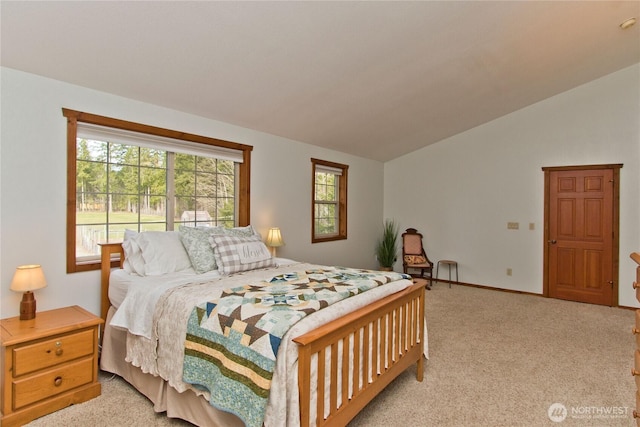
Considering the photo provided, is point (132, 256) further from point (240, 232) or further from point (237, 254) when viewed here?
point (240, 232)

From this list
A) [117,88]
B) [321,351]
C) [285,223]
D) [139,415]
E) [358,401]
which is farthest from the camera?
[285,223]

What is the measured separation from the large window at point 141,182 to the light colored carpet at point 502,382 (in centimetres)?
124

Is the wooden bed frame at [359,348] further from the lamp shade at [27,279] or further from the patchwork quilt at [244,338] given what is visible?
the lamp shade at [27,279]

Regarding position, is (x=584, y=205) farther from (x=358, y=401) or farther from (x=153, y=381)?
(x=153, y=381)

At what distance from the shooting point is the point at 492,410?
2.20 m

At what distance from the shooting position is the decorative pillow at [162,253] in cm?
266

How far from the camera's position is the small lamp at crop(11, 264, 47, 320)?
217 centimetres

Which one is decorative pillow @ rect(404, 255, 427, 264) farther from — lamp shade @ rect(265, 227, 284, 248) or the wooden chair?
lamp shade @ rect(265, 227, 284, 248)

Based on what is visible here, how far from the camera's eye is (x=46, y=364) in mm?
2082

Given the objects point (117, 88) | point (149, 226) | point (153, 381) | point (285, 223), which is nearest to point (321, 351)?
point (153, 381)

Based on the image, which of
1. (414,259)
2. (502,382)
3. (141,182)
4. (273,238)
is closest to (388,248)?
(414,259)

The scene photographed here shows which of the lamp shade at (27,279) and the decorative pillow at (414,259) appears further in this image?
the decorative pillow at (414,259)

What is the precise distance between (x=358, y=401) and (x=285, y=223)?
2.81m

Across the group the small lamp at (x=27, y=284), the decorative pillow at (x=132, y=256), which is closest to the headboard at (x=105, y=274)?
the decorative pillow at (x=132, y=256)
